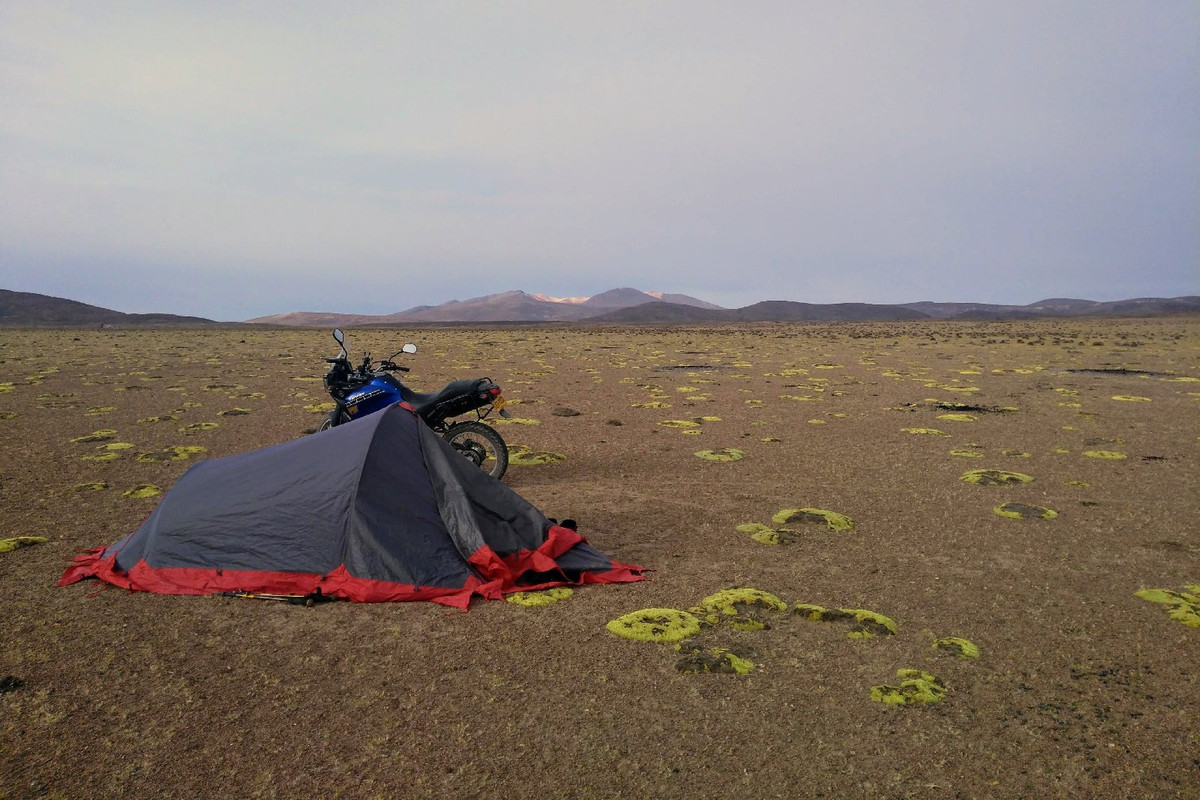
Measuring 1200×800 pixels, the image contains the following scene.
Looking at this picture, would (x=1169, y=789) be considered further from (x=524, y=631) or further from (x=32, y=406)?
(x=32, y=406)

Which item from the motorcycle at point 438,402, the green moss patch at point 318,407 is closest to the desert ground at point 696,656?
the motorcycle at point 438,402

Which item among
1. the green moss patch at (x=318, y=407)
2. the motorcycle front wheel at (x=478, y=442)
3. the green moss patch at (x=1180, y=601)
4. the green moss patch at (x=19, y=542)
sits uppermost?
the motorcycle front wheel at (x=478, y=442)

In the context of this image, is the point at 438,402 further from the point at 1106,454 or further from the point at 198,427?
the point at 1106,454

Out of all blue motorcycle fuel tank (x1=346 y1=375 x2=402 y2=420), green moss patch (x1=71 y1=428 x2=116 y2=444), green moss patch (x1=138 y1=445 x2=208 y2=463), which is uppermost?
blue motorcycle fuel tank (x1=346 y1=375 x2=402 y2=420)

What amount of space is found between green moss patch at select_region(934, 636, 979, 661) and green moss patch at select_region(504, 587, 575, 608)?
10.4 ft

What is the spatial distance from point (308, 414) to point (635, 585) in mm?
12827

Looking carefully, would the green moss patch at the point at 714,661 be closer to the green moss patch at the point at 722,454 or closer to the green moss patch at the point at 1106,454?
the green moss patch at the point at 722,454

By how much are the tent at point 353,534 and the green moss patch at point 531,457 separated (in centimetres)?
463

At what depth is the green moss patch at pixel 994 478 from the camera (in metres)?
10.7

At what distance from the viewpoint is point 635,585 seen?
22.9 ft

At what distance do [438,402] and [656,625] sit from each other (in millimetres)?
6125

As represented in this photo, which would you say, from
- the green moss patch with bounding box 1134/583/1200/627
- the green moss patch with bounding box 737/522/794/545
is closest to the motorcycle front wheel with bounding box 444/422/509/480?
the green moss patch with bounding box 737/522/794/545

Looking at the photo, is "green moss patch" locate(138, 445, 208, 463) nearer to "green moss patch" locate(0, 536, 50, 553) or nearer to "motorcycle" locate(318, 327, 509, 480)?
"motorcycle" locate(318, 327, 509, 480)

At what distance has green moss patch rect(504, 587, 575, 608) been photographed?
656 cm
